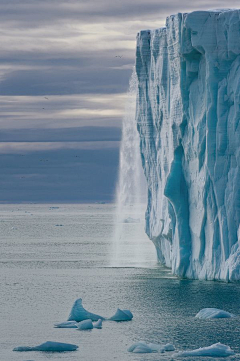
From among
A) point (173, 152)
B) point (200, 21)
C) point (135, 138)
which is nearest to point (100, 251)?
point (135, 138)

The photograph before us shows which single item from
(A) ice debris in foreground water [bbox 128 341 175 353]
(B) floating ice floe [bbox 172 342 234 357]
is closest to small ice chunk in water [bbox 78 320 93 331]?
(A) ice debris in foreground water [bbox 128 341 175 353]

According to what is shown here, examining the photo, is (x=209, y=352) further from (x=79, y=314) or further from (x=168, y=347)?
(x=79, y=314)

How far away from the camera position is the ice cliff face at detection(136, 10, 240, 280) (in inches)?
1122

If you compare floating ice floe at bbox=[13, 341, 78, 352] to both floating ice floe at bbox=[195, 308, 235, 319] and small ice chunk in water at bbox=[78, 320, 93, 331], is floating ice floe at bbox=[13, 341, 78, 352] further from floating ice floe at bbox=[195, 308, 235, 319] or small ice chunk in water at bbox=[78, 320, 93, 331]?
floating ice floe at bbox=[195, 308, 235, 319]

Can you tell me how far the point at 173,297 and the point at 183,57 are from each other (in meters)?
7.87

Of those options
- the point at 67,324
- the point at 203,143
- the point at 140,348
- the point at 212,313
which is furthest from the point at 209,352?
the point at 203,143

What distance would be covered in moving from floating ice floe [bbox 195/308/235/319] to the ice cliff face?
3927mm

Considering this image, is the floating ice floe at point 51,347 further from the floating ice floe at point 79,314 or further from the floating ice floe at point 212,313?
the floating ice floe at point 212,313

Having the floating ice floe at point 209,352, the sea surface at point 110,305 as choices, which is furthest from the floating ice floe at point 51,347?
the floating ice floe at point 209,352

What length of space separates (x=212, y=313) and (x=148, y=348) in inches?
183

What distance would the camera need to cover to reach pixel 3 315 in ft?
83.9

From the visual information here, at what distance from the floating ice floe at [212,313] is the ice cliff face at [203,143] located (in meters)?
3.93

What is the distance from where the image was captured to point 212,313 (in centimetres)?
2377

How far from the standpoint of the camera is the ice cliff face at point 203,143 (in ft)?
93.5
